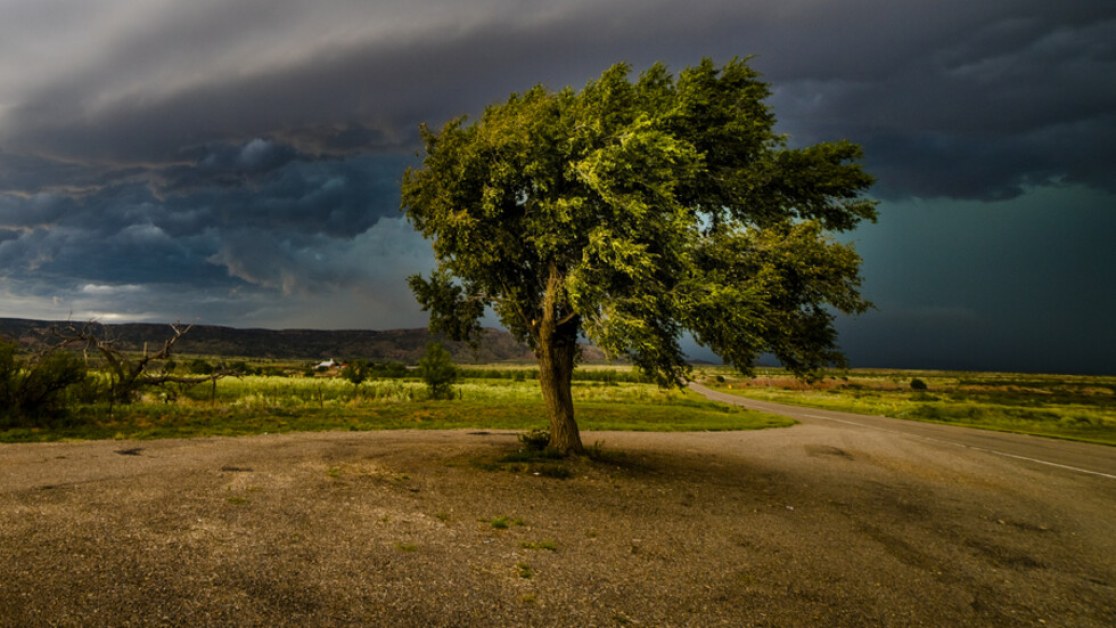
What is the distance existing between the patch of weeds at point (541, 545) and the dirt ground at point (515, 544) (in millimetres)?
219

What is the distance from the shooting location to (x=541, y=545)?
7.96 m

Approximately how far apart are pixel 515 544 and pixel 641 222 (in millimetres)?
7418

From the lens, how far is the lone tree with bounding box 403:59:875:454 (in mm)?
11336

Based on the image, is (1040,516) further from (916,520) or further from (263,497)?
(263,497)

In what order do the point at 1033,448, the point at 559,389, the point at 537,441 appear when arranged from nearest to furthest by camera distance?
the point at 559,389 → the point at 537,441 → the point at 1033,448

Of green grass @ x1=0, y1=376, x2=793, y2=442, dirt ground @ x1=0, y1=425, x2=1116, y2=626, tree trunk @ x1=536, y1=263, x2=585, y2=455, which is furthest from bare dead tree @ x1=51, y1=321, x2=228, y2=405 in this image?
tree trunk @ x1=536, y1=263, x2=585, y2=455

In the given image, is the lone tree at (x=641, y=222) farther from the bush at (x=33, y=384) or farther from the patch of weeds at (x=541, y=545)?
the bush at (x=33, y=384)

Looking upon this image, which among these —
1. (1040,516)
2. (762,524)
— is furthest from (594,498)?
(1040,516)

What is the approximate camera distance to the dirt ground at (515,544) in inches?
221

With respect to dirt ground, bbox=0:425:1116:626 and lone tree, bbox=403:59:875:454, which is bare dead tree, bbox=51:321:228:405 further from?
lone tree, bbox=403:59:875:454

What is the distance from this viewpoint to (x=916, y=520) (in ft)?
35.2

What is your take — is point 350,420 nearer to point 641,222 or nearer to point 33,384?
point 33,384

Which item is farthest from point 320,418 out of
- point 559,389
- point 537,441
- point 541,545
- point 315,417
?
point 541,545

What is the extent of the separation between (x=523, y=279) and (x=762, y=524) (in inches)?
343
